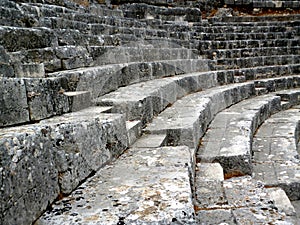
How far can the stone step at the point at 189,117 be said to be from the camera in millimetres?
3564

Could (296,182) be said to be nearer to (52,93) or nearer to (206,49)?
(52,93)

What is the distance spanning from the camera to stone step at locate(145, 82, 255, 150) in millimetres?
3564

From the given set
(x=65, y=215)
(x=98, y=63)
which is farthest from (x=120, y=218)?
(x=98, y=63)

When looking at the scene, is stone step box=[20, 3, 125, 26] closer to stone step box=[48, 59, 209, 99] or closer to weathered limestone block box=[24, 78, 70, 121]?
stone step box=[48, 59, 209, 99]

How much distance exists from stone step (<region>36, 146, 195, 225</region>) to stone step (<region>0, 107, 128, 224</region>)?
9cm

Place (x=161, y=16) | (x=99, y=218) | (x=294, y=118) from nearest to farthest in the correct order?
(x=99, y=218)
(x=294, y=118)
(x=161, y=16)

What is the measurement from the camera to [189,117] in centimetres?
409

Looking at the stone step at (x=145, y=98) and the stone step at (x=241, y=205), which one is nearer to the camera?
the stone step at (x=241, y=205)

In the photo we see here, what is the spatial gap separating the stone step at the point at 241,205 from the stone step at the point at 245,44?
6586 millimetres

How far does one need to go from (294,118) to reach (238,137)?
253 cm

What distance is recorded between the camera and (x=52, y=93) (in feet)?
9.14

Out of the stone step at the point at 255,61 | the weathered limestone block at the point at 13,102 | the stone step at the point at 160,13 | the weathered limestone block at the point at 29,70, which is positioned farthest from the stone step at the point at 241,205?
the stone step at the point at 160,13

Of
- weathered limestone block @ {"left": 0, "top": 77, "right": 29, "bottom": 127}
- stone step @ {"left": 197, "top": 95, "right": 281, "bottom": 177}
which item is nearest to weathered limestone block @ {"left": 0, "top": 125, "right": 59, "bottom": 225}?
weathered limestone block @ {"left": 0, "top": 77, "right": 29, "bottom": 127}

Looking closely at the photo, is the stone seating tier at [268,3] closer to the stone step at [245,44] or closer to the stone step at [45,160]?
the stone step at [245,44]
